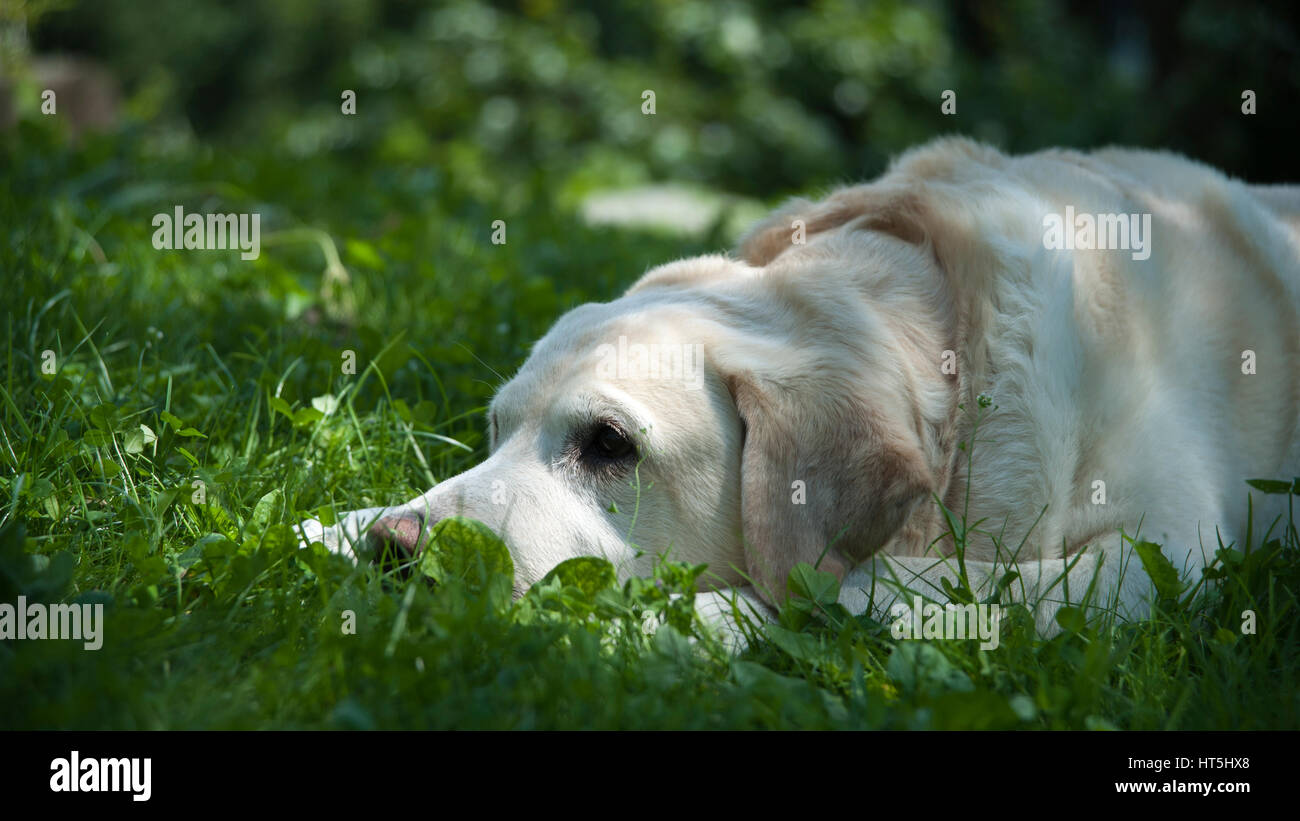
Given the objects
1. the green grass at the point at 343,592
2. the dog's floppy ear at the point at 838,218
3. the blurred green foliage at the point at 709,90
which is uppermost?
the blurred green foliage at the point at 709,90

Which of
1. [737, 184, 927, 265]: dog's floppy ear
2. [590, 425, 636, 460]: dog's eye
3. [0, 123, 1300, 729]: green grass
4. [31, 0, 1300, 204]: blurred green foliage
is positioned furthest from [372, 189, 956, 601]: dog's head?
[31, 0, 1300, 204]: blurred green foliage

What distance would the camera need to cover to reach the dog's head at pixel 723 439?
2625mm

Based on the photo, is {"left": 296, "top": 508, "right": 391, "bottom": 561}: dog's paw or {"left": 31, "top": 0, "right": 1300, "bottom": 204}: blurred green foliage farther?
{"left": 31, "top": 0, "right": 1300, "bottom": 204}: blurred green foliage

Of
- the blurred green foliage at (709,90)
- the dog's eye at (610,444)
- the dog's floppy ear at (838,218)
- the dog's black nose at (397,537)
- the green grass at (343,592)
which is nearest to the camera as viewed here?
the green grass at (343,592)

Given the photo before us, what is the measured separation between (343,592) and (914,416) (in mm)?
1455

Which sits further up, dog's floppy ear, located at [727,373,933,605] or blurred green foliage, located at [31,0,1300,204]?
blurred green foliage, located at [31,0,1300,204]

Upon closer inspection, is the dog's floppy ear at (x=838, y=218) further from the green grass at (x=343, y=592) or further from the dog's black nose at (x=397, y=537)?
the dog's black nose at (x=397, y=537)

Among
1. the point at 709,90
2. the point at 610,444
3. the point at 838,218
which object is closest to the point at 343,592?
the point at 610,444

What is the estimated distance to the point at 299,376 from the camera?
3.84 meters

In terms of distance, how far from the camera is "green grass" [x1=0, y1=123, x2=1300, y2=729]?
2.09 m

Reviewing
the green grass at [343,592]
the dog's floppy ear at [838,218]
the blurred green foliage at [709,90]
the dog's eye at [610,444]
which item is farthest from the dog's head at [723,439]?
the blurred green foliage at [709,90]

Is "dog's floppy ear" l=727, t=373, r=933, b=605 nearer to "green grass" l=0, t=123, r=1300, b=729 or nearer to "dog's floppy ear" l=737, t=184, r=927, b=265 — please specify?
"green grass" l=0, t=123, r=1300, b=729

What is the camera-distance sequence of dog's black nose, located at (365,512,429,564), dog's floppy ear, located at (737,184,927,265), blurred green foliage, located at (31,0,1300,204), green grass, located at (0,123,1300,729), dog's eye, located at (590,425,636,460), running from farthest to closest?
blurred green foliage, located at (31,0,1300,204) → dog's floppy ear, located at (737,184,927,265) → dog's eye, located at (590,425,636,460) → dog's black nose, located at (365,512,429,564) → green grass, located at (0,123,1300,729)
